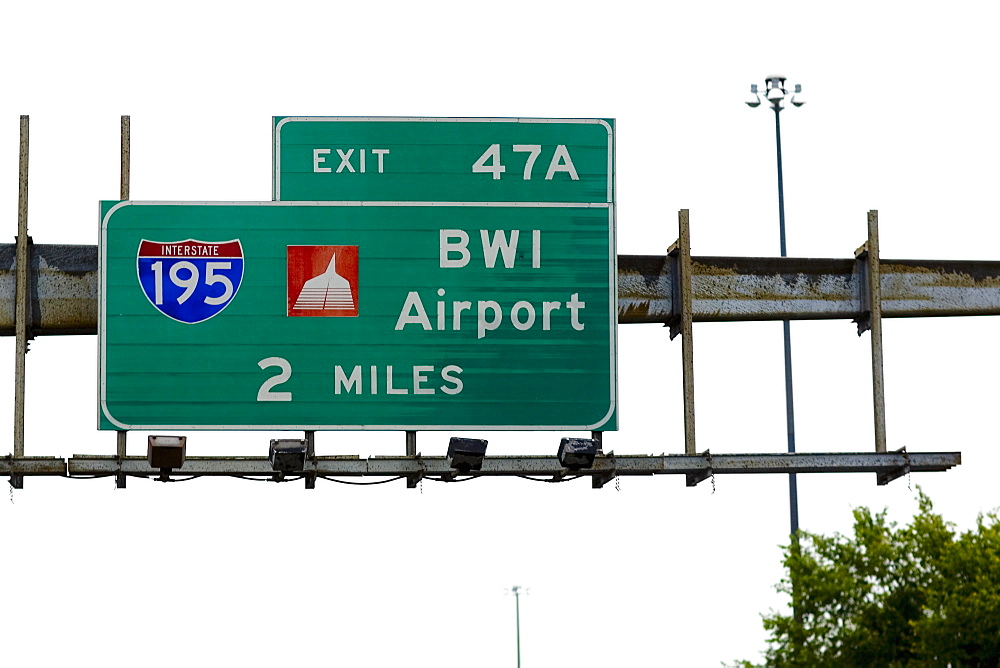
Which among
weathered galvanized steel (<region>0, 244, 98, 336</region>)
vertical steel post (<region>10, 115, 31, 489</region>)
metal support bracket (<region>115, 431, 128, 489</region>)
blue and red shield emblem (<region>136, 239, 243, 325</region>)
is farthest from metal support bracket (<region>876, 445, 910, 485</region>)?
vertical steel post (<region>10, 115, 31, 489</region>)

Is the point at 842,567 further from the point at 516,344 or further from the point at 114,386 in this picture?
the point at 114,386

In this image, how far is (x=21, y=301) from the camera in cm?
2020

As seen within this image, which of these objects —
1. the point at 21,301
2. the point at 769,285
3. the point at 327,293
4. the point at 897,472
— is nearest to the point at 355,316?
the point at 327,293

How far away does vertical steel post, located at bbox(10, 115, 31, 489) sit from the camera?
1994 cm

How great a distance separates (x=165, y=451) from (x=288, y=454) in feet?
3.78

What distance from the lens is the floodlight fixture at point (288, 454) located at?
1938cm

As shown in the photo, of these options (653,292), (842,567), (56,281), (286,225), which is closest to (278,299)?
(286,225)

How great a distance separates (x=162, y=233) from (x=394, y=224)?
89.1 inches

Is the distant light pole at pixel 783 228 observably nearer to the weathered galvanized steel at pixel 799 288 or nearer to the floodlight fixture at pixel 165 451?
the weathered galvanized steel at pixel 799 288

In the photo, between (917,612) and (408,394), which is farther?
(917,612)

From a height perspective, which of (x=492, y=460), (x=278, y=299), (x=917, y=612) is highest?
(x=278, y=299)

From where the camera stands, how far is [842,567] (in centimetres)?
2794

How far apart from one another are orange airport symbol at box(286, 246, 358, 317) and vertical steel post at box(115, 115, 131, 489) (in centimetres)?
175

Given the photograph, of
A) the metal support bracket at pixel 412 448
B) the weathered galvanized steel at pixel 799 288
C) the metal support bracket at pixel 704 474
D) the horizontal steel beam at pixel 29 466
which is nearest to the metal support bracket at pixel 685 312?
the weathered galvanized steel at pixel 799 288
